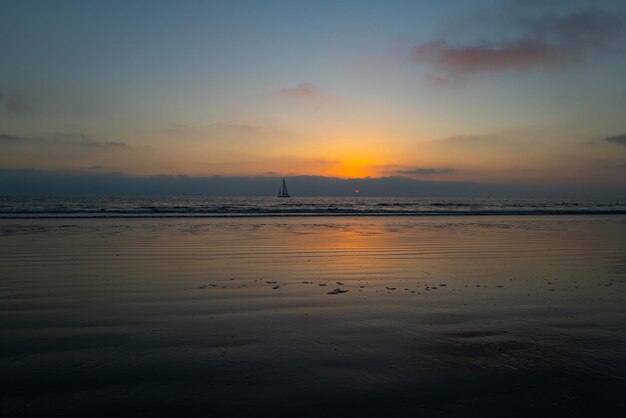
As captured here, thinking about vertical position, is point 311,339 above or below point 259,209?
above

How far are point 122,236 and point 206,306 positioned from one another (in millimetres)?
12837

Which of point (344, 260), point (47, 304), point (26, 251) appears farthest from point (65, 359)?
point (26, 251)

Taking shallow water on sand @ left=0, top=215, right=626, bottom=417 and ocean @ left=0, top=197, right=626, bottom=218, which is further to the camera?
ocean @ left=0, top=197, right=626, bottom=218

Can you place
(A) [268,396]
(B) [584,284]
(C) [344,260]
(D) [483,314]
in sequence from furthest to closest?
(C) [344,260] → (B) [584,284] → (D) [483,314] → (A) [268,396]

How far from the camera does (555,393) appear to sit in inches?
144

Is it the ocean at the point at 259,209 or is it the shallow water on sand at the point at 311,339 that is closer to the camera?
the shallow water on sand at the point at 311,339

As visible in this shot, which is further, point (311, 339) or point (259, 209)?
point (259, 209)

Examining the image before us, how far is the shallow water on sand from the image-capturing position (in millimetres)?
3535

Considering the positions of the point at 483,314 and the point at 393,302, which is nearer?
the point at 483,314

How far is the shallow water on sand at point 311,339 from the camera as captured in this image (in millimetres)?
3535

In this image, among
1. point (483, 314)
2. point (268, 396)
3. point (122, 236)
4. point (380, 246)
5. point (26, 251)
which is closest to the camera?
point (268, 396)

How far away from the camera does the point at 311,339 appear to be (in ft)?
16.5

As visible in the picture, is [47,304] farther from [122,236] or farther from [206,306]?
[122,236]

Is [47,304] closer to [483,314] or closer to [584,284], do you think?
[483,314]
